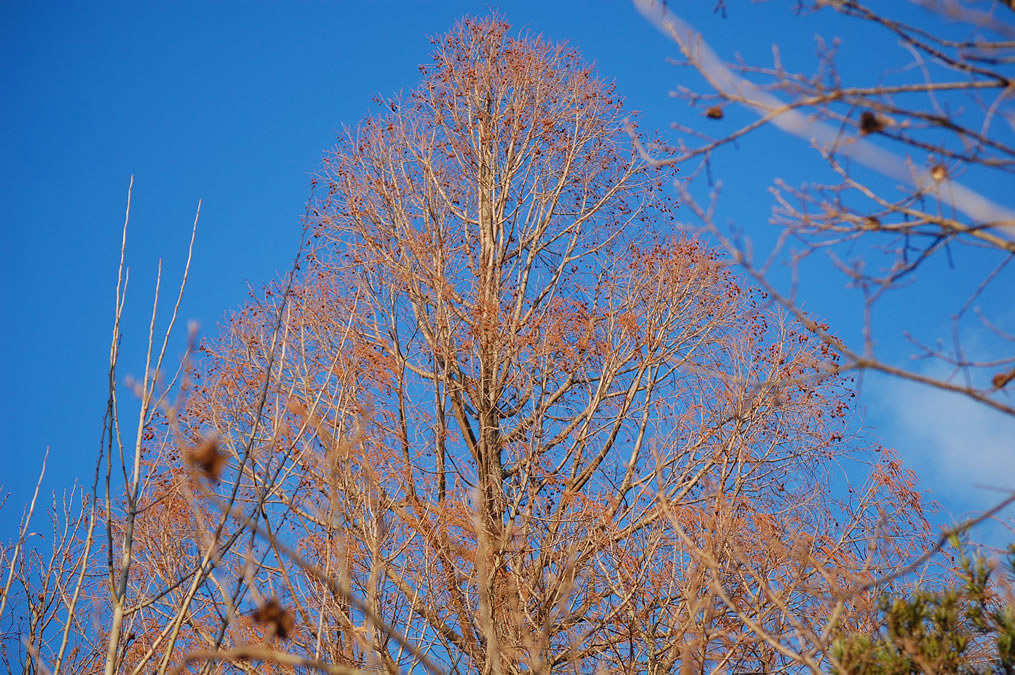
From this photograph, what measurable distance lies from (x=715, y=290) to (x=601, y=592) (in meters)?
3.44

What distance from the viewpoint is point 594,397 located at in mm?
8164

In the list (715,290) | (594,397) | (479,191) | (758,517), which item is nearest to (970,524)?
(758,517)

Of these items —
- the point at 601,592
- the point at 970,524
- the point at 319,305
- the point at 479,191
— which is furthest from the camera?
the point at 479,191

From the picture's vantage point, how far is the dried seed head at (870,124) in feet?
7.66

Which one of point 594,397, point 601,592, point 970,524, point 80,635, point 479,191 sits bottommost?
point 970,524

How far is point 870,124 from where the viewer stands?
2.34m

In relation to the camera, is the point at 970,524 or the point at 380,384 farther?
the point at 380,384

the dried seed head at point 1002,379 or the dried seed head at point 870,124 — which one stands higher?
the dried seed head at point 870,124

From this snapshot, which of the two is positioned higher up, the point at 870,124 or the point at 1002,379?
the point at 870,124

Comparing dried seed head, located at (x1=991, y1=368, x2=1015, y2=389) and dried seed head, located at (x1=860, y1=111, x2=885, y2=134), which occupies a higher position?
dried seed head, located at (x1=860, y1=111, x2=885, y2=134)

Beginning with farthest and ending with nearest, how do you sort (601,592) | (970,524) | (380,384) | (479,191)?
(479,191) < (380,384) < (601,592) < (970,524)

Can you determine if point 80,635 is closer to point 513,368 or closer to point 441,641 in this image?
point 441,641

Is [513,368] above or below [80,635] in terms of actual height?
above

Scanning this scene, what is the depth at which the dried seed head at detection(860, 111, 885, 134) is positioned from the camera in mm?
2336
